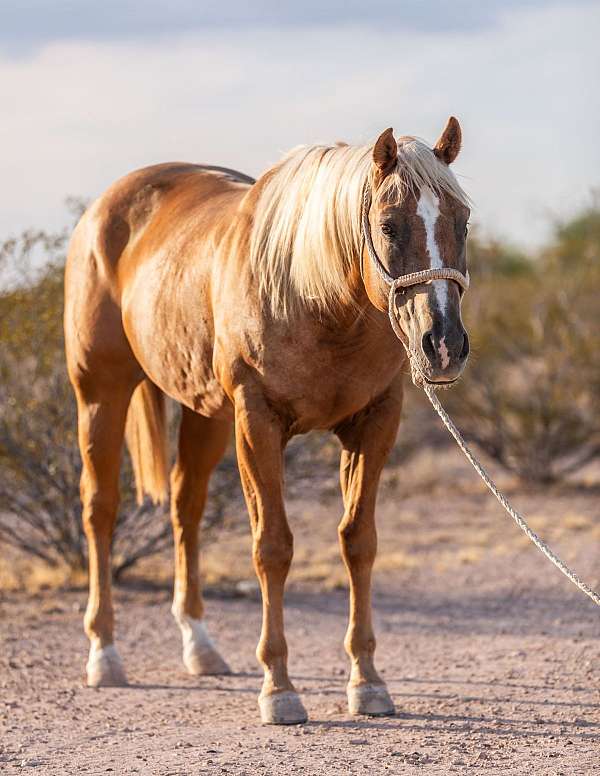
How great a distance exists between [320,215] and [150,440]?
2.19 m

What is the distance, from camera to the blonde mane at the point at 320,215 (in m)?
3.83

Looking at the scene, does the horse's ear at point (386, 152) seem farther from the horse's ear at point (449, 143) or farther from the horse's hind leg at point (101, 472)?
the horse's hind leg at point (101, 472)

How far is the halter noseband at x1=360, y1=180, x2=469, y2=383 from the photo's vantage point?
3.67m

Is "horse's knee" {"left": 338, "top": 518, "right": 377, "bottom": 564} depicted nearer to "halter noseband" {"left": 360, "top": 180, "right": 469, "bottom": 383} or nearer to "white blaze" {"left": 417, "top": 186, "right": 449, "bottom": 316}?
"halter noseband" {"left": 360, "top": 180, "right": 469, "bottom": 383}

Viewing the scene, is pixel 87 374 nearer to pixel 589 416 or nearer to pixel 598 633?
pixel 598 633

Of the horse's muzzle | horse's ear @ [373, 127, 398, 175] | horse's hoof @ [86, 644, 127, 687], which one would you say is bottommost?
horse's hoof @ [86, 644, 127, 687]

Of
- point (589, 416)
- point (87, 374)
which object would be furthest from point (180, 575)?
point (589, 416)

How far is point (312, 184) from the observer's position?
4336 millimetres

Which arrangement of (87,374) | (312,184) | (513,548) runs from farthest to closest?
(513,548) < (87,374) < (312,184)

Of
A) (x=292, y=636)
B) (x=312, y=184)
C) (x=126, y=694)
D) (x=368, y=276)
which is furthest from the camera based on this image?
(x=292, y=636)

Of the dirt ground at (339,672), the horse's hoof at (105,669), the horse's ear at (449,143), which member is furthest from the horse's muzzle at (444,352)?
the horse's hoof at (105,669)

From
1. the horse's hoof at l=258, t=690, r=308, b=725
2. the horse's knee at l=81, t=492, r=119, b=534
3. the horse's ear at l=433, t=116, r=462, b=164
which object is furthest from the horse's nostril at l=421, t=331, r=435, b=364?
the horse's knee at l=81, t=492, r=119, b=534

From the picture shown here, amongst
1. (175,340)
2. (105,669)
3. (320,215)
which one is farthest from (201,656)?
(320,215)

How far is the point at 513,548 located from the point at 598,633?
9.12ft
